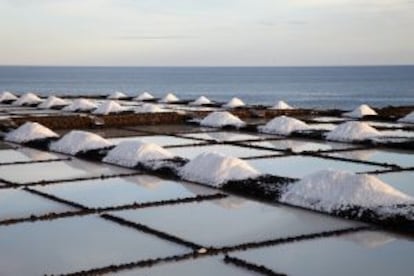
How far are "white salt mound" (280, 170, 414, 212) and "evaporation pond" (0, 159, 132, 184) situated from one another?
2842 millimetres

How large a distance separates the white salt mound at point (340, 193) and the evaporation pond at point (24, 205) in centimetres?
235

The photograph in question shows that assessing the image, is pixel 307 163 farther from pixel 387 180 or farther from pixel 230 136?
pixel 230 136

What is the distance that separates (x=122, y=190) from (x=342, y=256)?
323 centimetres

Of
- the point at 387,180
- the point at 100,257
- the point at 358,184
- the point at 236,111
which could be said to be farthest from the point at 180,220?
the point at 236,111

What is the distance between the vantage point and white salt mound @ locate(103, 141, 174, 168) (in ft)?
29.9

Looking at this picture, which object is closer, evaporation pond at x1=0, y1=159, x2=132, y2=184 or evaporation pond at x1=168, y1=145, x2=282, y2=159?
evaporation pond at x1=0, y1=159, x2=132, y2=184

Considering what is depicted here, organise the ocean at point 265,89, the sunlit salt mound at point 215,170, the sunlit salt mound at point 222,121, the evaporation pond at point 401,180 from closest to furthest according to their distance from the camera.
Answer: the evaporation pond at point 401,180
the sunlit salt mound at point 215,170
the sunlit salt mound at point 222,121
the ocean at point 265,89

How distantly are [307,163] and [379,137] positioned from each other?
3100mm

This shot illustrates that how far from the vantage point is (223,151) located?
35.1 ft

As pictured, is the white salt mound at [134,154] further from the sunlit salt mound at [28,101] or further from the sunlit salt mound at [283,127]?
the sunlit salt mound at [28,101]

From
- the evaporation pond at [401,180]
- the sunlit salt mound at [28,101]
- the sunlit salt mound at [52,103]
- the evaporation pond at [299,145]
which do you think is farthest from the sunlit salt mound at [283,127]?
the sunlit salt mound at [28,101]

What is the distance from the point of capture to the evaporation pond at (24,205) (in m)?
6.36

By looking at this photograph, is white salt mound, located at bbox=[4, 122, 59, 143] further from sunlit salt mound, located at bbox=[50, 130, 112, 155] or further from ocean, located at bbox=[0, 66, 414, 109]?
ocean, located at bbox=[0, 66, 414, 109]

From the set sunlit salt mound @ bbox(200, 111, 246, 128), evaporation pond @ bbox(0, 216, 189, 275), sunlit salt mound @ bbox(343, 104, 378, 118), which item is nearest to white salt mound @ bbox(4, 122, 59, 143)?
sunlit salt mound @ bbox(200, 111, 246, 128)
